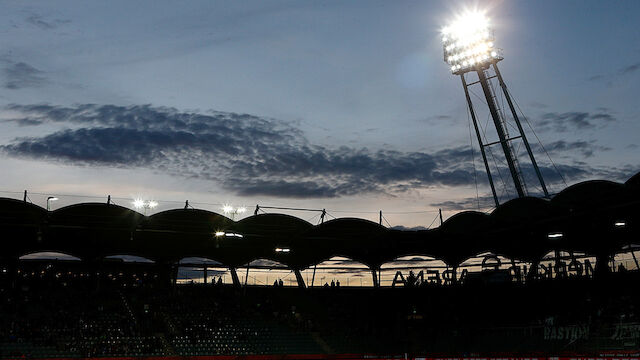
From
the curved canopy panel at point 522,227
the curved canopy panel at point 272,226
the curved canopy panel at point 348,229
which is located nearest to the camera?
the curved canopy panel at point 522,227

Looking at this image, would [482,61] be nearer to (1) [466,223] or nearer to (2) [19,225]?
(1) [466,223]

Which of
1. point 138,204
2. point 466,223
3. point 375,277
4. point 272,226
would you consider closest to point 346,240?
point 375,277

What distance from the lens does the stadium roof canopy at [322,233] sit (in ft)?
138

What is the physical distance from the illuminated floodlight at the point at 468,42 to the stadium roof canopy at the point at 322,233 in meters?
16.1

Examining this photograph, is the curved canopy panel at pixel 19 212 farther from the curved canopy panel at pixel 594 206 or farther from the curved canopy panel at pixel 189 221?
the curved canopy panel at pixel 594 206

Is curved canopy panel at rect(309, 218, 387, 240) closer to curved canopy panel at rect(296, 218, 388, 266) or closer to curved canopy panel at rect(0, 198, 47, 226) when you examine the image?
curved canopy panel at rect(296, 218, 388, 266)

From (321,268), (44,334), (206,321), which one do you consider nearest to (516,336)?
(321,268)

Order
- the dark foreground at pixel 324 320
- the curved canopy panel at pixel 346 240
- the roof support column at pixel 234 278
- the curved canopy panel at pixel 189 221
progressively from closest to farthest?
1. the dark foreground at pixel 324 320
2. the curved canopy panel at pixel 189 221
3. the curved canopy panel at pixel 346 240
4. the roof support column at pixel 234 278

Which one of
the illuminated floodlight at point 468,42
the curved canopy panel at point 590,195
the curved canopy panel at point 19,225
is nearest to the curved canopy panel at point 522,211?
the curved canopy panel at point 590,195

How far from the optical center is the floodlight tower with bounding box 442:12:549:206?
56094 millimetres

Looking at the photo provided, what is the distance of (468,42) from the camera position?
5700 cm

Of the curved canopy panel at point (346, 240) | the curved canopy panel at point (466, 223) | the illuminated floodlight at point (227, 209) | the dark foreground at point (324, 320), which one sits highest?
the illuminated floodlight at point (227, 209)

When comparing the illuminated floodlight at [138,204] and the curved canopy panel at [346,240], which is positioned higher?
the illuminated floodlight at [138,204]

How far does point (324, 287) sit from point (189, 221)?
1447cm
